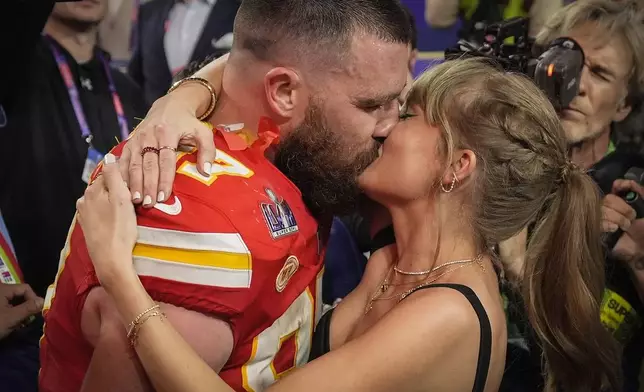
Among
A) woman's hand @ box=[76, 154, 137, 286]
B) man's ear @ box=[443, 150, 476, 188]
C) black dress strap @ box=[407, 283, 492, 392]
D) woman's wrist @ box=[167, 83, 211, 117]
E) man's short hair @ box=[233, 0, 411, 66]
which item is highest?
man's short hair @ box=[233, 0, 411, 66]

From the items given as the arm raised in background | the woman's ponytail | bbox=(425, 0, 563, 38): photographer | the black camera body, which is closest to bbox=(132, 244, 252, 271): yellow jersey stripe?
the woman's ponytail

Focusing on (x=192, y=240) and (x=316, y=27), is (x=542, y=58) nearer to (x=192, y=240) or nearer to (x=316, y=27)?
(x=316, y=27)

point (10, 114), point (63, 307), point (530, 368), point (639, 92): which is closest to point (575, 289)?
point (530, 368)

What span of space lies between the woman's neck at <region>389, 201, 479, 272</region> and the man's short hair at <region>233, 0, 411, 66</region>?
0.33 meters

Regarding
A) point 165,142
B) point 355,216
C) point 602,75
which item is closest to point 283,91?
point 165,142

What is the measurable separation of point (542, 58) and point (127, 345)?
139 centimetres

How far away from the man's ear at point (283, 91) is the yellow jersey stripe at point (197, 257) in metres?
0.37

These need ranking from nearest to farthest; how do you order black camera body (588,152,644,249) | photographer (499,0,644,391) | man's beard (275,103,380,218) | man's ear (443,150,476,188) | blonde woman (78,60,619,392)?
blonde woman (78,60,619,392) < man's ear (443,150,476,188) < man's beard (275,103,380,218) < black camera body (588,152,644,249) < photographer (499,0,644,391)

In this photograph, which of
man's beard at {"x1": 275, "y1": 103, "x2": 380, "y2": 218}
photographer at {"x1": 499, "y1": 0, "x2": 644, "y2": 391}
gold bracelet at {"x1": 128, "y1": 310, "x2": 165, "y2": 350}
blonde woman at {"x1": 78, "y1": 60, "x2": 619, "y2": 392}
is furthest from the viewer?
photographer at {"x1": 499, "y1": 0, "x2": 644, "y2": 391}

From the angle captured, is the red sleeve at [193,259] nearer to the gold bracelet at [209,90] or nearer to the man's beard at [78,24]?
the gold bracelet at [209,90]

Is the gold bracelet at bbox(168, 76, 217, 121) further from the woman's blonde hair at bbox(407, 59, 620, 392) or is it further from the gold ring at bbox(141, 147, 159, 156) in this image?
the woman's blonde hair at bbox(407, 59, 620, 392)

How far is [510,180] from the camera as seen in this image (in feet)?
4.42

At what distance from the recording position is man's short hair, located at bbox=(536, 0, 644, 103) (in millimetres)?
2252

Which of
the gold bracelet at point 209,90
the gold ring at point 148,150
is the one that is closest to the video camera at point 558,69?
the gold bracelet at point 209,90
